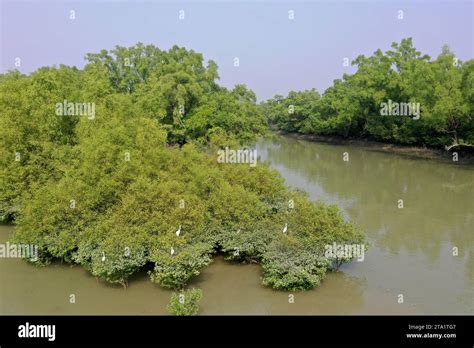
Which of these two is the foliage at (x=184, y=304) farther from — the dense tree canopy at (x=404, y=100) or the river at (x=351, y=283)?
the dense tree canopy at (x=404, y=100)

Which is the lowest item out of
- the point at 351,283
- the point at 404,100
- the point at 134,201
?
the point at 351,283

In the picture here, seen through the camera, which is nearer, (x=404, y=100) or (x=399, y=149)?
(x=404, y=100)

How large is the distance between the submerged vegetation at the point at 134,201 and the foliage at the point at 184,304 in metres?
0.88

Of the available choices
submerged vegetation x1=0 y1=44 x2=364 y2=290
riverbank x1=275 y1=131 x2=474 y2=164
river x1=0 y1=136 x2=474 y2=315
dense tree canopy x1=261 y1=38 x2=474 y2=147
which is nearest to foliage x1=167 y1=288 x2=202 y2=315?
river x1=0 y1=136 x2=474 y2=315

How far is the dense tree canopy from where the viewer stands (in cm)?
2572

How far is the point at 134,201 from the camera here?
10.0 m

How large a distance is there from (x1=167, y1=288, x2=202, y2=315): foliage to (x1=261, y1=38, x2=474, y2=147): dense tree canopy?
880 inches

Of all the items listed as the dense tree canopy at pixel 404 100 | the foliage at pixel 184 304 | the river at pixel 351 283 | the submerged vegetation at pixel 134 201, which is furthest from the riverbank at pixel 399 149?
the foliage at pixel 184 304

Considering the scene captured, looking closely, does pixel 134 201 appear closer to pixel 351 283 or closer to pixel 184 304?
pixel 184 304

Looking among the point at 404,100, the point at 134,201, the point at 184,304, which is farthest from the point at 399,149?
the point at 184,304

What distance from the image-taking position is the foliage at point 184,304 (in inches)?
317

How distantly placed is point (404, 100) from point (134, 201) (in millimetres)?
27768
